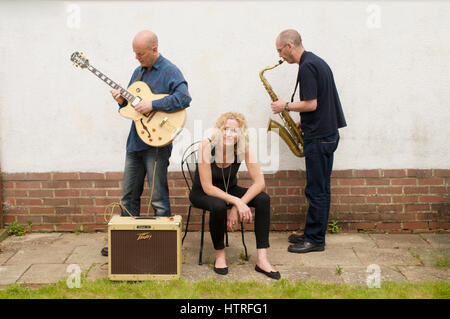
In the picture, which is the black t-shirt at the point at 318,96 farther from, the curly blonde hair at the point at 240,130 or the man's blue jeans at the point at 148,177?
the man's blue jeans at the point at 148,177

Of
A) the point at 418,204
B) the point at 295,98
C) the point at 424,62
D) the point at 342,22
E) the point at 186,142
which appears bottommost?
the point at 418,204

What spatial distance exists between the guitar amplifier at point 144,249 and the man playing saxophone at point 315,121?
→ 4.40 feet

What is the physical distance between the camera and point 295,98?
5516 millimetres

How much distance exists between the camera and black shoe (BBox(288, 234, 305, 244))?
5180 millimetres

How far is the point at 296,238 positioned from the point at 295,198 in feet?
1.67

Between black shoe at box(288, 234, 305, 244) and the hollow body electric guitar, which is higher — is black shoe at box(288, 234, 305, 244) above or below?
below

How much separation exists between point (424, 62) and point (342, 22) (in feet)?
3.11

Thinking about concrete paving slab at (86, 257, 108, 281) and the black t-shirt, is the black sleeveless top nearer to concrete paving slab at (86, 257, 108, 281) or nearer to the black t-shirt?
the black t-shirt

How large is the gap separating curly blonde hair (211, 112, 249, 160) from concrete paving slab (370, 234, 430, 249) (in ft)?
5.82

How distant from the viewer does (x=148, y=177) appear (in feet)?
16.0

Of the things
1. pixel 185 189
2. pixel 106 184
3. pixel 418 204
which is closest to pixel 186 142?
pixel 185 189

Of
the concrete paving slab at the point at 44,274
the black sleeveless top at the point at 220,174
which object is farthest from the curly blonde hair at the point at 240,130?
the concrete paving slab at the point at 44,274

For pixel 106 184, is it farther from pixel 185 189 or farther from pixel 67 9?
pixel 67 9

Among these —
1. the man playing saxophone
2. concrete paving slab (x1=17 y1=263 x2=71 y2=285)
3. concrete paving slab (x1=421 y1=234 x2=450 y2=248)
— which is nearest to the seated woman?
the man playing saxophone
